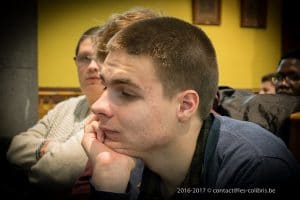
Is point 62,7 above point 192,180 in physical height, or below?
above

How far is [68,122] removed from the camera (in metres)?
1.96

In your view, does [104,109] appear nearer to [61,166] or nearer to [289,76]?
[61,166]

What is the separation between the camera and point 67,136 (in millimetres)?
1882

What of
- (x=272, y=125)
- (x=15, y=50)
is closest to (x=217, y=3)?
(x=15, y=50)

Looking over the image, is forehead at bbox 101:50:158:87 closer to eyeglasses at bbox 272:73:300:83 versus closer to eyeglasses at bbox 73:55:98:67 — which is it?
eyeglasses at bbox 73:55:98:67

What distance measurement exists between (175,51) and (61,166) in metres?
0.81

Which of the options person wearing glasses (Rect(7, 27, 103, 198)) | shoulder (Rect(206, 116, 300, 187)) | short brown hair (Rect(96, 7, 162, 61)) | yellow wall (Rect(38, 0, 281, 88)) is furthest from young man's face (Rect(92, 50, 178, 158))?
yellow wall (Rect(38, 0, 281, 88))

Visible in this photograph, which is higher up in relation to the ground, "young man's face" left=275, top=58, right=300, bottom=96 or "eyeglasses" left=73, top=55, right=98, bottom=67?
"eyeglasses" left=73, top=55, right=98, bottom=67

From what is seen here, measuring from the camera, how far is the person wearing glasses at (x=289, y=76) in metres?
2.47

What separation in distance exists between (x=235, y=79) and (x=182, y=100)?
12.7 feet

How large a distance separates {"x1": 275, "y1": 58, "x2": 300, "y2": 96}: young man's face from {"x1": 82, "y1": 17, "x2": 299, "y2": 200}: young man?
1.50 m

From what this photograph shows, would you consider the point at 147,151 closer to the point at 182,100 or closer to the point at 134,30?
the point at 182,100

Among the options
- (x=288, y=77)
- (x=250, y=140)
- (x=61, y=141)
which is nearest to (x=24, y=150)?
(x=61, y=141)

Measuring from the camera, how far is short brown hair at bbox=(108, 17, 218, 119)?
3.44 ft
